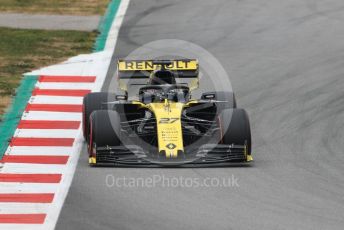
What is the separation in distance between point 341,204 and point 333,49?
11306 millimetres

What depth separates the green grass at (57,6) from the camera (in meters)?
29.8

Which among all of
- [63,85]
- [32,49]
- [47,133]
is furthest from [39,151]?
[32,49]

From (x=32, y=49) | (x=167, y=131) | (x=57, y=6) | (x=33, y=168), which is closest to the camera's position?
(x=167, y=131)

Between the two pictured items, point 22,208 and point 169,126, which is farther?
point 169,126

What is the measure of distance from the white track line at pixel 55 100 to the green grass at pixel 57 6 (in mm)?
7838

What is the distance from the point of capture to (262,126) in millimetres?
19781

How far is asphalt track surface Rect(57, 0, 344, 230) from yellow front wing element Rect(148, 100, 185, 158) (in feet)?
1.18

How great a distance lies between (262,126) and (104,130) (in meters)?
3.75

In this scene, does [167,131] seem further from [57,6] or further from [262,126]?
[57,6]

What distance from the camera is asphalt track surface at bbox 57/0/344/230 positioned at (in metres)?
14.4

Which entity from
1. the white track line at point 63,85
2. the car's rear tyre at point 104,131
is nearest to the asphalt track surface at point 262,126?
the car's rear tyre at point 104,131

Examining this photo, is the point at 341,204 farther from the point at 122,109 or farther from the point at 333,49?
the point at 333,49

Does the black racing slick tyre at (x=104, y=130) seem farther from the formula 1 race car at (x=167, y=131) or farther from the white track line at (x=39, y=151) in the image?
the white track line at (x=39, y=151)

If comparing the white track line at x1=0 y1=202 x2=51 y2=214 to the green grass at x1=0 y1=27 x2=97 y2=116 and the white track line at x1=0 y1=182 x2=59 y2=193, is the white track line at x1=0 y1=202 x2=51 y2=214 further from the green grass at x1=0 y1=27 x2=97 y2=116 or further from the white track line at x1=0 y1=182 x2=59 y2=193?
the green grass at x1=0 y1=27 x2=97 y2=116
